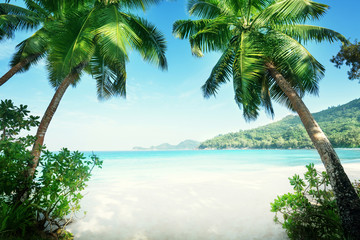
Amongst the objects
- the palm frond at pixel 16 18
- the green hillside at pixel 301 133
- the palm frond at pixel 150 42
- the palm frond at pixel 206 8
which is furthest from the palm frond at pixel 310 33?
the green hillside at pixel 301 133

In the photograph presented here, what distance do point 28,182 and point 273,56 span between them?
587 cm

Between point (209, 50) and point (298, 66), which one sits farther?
point (209, 50)

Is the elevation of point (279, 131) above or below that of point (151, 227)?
above

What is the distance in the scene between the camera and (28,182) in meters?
3.00

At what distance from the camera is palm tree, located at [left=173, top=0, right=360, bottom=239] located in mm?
2754

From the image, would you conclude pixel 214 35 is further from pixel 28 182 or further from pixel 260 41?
pixel 28 182

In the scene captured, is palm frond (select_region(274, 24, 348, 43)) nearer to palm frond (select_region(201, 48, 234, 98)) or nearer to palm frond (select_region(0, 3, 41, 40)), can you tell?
palm frond (select_region(201, 48, 234, 98))

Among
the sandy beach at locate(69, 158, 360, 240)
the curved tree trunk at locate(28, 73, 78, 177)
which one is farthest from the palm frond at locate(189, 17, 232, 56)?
the sandy beach at locate(69, 158, 360, 240)

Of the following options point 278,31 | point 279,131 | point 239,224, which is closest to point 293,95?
point 278,31

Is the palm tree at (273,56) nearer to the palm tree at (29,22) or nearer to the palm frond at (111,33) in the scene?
the palm frond at (111,33)

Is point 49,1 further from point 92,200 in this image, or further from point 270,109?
point 270,109

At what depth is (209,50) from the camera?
5867mm

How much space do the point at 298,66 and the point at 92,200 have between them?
7.37 meters

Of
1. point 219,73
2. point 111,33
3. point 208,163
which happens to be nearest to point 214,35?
point 219,73
